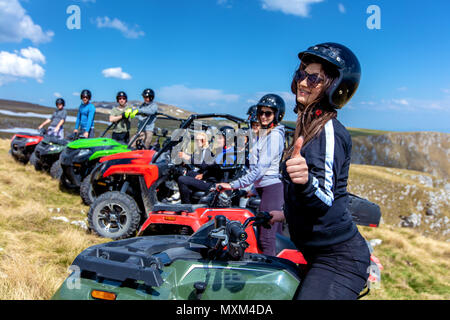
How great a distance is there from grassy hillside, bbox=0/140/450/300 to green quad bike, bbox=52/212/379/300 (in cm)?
190

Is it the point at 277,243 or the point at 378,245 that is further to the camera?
the point at 378,245

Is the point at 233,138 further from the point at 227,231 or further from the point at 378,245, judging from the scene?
the point at 378,245

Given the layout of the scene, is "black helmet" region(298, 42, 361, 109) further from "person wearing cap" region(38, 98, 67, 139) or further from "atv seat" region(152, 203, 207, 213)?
"person wearing cap" region(38, 98, 67, 139)

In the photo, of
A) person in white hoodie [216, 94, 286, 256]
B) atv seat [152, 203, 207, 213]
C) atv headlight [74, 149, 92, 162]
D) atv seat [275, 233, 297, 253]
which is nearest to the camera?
atv seat [275, 233, 297, 253]

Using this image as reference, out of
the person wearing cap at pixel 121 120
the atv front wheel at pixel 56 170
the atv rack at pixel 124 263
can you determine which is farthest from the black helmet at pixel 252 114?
the atv front wheel at pixel 56 170

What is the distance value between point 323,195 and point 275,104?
3050 mm

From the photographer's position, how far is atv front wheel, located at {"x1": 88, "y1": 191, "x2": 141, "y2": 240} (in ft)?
19.4

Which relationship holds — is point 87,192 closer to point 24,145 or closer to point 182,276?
point 24,145

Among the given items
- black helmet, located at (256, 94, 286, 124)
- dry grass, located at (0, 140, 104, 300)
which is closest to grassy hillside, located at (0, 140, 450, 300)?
dry grass, located at (0, 140, 104, 300)

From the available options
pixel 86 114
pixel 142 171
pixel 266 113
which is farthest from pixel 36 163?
pixel 266 113

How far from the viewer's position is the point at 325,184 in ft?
5.74
